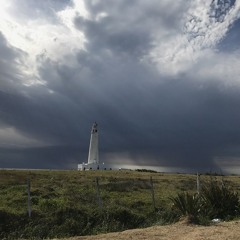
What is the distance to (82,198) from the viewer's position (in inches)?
902

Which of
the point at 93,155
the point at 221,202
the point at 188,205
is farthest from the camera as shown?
the point at 93,155

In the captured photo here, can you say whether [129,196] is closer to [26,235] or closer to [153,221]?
[153,221]

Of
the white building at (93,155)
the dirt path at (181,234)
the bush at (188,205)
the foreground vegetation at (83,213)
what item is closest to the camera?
the dirt path at (181,234)

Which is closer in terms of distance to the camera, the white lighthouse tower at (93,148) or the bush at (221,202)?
the bush at (221,202)

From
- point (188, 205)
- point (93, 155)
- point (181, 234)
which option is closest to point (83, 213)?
point (188, 205)

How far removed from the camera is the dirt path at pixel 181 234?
35.2 ft

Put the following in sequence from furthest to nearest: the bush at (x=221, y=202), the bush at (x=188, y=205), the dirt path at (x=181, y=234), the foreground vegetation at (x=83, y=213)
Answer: the bush at (x=221, y=202) → the bush at (x=188, y=205) → the foreground vegetation at (x=83, y=213) → the dirt path at (x=181, y=234)

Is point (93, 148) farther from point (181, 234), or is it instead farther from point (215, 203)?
point (181, 234)

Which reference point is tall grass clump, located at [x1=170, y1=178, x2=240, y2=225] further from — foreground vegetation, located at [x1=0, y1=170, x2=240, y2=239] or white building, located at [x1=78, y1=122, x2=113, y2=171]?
white building, located at [x1=78, y1=122, x2=113, y2=171]

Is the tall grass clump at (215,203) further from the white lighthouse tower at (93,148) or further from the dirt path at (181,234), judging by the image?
the white lighthouse tower at (93,148)

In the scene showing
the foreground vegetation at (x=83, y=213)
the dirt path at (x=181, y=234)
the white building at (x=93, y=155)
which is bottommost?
the dirt path at (x=181, y=234)

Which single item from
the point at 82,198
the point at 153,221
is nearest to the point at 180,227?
the point at 153,221

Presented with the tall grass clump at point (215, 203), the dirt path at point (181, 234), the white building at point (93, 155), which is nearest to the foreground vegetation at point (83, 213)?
the tall grass clump at point (215, 203)

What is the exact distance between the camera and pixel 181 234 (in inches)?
443
